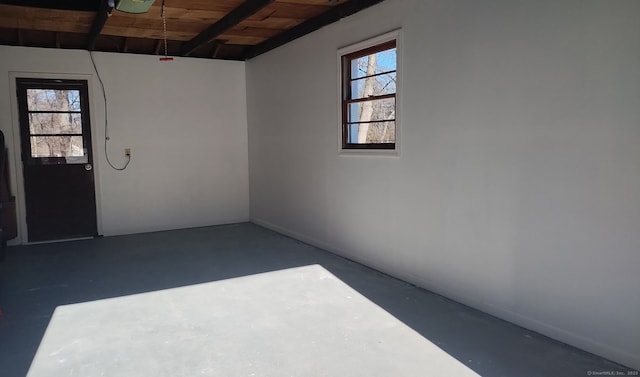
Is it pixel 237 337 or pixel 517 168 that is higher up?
pixel 517 168

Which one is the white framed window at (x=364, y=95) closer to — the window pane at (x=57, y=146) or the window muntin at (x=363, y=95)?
the window muntin at (x=363, y=95)

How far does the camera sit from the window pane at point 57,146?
18.5 ft

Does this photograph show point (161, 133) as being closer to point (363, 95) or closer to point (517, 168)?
point (363, 95)

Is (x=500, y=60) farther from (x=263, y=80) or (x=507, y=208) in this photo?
(x=263, y=80)

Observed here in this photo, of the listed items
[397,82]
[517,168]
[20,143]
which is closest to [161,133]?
[20,143]

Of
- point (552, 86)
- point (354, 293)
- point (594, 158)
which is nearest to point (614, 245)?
point (594, 158)

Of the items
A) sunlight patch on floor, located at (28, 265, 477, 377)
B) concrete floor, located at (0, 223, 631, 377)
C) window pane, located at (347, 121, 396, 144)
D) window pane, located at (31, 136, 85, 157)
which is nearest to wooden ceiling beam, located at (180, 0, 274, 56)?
window pane, located at (347, 121, 396, 144)

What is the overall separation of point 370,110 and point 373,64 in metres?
0.50

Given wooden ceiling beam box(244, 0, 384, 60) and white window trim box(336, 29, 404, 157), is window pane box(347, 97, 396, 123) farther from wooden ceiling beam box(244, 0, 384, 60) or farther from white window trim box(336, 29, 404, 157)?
wooden ceiling beam box(244, 0, 384, 60)

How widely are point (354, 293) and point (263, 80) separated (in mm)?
3938

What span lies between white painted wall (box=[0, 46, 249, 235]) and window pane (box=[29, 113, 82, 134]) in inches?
7.8

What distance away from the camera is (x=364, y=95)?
458 centimetres

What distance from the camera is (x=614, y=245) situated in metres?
2.38

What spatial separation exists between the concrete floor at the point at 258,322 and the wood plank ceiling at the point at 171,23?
2.66 m
